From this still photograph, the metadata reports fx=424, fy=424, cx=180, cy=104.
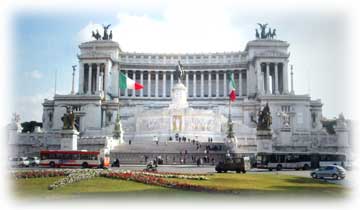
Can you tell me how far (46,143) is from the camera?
170ft

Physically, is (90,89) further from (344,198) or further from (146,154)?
(344,198)

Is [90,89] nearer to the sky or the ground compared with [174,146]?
nearer to the sky

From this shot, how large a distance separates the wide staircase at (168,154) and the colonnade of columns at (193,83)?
4633 cm

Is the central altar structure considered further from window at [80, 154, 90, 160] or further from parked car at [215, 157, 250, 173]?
parked car at [215, 157, 250, 173]

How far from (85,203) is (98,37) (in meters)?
80.2

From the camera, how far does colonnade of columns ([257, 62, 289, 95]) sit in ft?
273

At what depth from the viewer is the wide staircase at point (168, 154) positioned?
1528 inches

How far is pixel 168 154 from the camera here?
132 ft

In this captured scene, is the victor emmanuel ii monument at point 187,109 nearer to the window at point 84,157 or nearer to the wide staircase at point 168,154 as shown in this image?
the wide staircase at point 168,154

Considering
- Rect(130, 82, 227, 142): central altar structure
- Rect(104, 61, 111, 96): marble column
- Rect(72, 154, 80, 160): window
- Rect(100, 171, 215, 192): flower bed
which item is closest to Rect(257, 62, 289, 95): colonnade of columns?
Rect(130, 82, 227, 142): central altar structure

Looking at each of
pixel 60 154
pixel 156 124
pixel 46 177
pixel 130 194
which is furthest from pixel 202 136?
pixel 130 194

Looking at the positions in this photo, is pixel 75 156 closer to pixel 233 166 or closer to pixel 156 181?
pixel 233 166

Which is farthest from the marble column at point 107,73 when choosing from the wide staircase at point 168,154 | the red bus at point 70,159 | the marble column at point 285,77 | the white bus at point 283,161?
the white bus at point 283,161

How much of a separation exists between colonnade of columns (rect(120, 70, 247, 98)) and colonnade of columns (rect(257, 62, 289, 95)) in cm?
704
